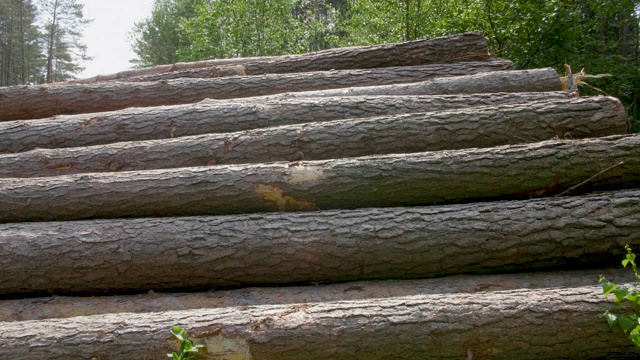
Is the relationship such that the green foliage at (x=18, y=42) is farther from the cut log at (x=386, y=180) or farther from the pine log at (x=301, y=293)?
the pine log at (x=301, y=293)

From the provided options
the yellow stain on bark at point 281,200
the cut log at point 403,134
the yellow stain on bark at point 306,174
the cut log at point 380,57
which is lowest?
the yellow stain on bark at point 281,200

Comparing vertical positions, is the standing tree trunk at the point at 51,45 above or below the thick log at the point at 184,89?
above

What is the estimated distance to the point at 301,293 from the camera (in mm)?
3377

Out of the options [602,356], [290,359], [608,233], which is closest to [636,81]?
[608,233]

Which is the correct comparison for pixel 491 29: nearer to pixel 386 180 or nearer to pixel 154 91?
pixel 154 91

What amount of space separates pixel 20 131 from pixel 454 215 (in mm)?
4531

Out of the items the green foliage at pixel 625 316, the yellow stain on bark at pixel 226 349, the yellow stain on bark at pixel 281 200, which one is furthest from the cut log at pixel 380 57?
the yellow stain on bark at pixel 226 349

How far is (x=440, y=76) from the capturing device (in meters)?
5.62

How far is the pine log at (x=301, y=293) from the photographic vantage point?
3.30 meters

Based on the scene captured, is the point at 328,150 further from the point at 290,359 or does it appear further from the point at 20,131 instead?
the point at 20,131

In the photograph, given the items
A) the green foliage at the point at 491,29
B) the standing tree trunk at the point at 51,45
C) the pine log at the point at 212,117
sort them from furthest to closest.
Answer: the standing tree trunk at the point at 51,45 < the green foliage at the point at 491,29 < the pine log at the point at 212,117

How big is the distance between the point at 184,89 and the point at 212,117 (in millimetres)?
1212

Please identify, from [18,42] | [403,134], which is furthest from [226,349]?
[18,42]

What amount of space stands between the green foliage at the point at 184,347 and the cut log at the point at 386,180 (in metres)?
1.22
